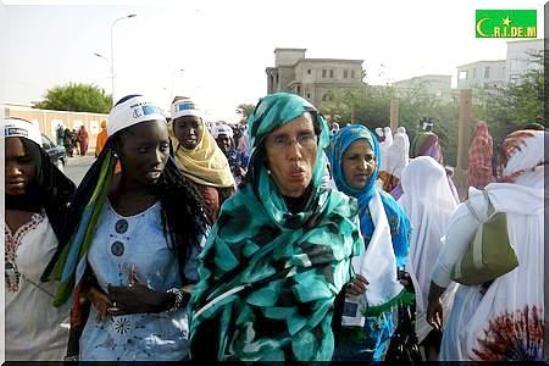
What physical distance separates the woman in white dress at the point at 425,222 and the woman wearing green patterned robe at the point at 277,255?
53.0 inches

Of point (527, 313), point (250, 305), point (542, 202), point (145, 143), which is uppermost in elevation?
point (145, 143)

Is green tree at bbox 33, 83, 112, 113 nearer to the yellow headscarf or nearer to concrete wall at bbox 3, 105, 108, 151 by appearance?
concrete wall at bbox 3, 105, 108, 151

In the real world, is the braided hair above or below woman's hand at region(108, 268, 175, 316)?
above

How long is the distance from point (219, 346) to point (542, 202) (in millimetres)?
1343

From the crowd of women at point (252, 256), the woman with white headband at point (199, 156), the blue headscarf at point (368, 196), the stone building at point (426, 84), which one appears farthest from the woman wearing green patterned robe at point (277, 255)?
the stone building at point (426, 84)

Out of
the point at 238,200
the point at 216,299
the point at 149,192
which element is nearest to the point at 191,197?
the point at 149,192

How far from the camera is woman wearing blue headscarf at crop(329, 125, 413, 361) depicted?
7.57 feet

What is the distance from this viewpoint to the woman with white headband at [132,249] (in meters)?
1.91

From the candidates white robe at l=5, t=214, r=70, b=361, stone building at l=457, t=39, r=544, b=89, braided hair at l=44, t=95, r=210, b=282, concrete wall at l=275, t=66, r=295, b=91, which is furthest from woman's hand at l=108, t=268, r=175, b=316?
concrete wall at l=275, t=66, r=295, b=91

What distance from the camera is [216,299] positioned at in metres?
1.75

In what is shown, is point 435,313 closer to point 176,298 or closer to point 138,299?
point 176,298

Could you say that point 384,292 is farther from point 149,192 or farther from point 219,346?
point 149,192

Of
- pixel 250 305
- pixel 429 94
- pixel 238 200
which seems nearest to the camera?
pixel 250 305

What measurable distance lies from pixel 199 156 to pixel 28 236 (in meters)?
1.71
